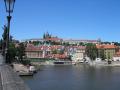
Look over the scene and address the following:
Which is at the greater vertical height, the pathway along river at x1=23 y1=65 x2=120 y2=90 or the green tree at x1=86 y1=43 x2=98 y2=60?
the green tree at x1=86 y1=43 x2=98 y2=60

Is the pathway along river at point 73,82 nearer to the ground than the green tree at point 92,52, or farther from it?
nearer to the ground

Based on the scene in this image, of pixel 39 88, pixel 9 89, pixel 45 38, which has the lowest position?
pixel 39 88

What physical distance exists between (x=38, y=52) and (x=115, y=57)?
88.4 ft

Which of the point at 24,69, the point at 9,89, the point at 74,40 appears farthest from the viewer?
the point at 74,40

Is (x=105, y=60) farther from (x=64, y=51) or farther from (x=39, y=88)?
(x=39, y=88)

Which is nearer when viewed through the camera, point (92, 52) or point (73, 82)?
point (73, 82)

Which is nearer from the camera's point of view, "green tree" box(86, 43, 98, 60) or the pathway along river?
the pathway along river

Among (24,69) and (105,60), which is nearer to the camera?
(24,69)

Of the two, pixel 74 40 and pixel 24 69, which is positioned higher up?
pixel 74 40

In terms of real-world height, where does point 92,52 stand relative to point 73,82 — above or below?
above

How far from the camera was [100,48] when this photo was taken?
394 ft

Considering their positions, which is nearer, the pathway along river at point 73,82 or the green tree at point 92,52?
the pathway along river at point 73,82

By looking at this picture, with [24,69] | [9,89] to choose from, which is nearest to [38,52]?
[24,69]

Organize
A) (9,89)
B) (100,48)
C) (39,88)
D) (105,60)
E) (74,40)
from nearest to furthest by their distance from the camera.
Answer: (9,89)
(39,88)
(105,60)
(100,48)
(74,40)
